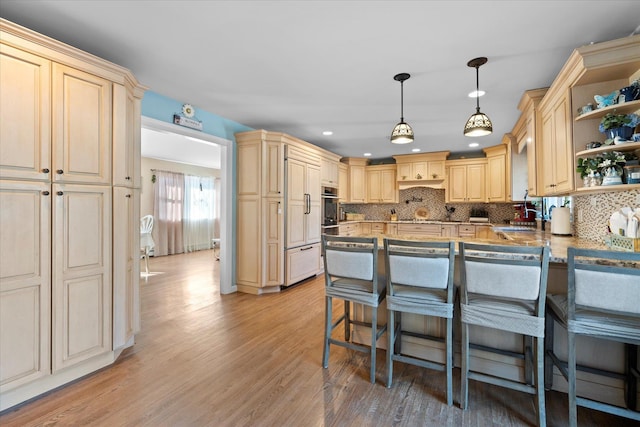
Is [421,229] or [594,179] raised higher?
[594,179]

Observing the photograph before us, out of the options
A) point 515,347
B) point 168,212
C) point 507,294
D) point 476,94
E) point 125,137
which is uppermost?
point 476,94

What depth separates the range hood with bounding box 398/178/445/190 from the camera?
650cm

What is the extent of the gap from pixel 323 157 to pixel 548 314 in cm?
414

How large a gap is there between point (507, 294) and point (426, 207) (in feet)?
18.3

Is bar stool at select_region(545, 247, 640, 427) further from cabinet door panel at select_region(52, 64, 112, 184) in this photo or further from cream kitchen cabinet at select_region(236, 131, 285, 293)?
cream kitchen cabinet at select_region(236, 131, 285, 293)

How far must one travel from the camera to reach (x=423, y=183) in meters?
6.65

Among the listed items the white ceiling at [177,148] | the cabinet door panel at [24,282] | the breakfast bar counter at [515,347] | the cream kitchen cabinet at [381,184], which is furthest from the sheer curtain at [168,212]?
the breakfast bar counter at [515,347]

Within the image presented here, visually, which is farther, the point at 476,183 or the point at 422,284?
the point at 476,183

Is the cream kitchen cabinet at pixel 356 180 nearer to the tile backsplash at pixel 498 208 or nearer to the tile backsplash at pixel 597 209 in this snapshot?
the tile backsplash at pixel 498 208

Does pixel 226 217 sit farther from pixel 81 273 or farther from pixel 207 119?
pixel 81 273

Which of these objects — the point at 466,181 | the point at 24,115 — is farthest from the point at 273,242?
the point at 466,181

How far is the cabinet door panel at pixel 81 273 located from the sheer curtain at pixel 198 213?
6460 millimetres

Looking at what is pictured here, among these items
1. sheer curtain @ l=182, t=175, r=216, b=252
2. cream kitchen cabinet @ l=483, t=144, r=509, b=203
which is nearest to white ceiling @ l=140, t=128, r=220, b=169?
sheer curtain @ l=182, t=175, r=216, b=252

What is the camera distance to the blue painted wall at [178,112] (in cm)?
320
